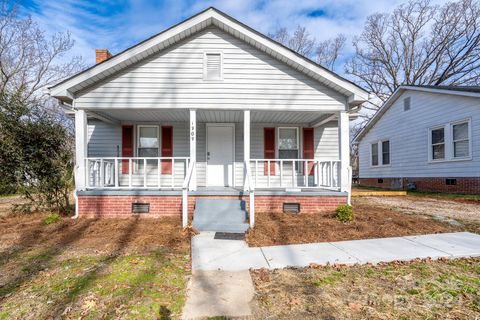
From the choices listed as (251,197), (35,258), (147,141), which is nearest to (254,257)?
(251,197)

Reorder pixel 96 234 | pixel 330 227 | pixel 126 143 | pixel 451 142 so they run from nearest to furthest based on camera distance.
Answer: pixel 96 234 → pixel 330 227 → pixel 126 143 → pixel 451 142

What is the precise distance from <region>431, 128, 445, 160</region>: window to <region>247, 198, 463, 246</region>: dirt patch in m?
6.82

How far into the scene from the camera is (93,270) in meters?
3.86

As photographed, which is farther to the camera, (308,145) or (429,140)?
(429,140)

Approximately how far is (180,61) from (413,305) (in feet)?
23.0

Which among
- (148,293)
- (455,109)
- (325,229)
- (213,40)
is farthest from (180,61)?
(455,109)

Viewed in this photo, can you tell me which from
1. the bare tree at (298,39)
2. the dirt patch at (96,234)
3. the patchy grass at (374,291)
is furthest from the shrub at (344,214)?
the bare tree at (298,39)

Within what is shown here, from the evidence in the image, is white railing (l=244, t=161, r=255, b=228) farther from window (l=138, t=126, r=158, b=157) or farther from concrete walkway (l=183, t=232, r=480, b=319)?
window (l=138, t=126, r=158, b=157)

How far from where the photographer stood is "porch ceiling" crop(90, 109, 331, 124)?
324 inches

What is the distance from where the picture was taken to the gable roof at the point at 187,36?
707 centimetres

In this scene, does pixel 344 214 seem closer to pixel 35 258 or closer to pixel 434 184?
pixel 35 258

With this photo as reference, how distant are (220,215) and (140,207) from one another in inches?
88.5

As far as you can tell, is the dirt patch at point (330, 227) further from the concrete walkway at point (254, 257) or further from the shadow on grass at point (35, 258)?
the shadow on grass at point (35, 258)

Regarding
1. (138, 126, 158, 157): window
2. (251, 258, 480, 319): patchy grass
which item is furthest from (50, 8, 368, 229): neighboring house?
(251, 258, 480, 319): patchy grass
